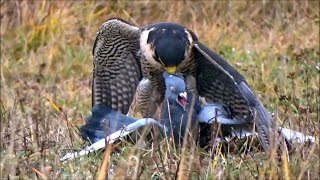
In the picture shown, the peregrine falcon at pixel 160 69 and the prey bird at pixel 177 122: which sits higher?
the peregrine falcon at pixel 160 69

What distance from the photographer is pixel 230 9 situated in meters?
9.45

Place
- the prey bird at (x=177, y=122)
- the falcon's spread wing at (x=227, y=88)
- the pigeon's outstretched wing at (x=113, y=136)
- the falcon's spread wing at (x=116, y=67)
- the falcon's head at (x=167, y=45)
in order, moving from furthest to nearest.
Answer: the falcon's spread wing at (x=116, y=67), the falcon's head at (x=167, y=45), the prey bird at (x=177, y=122), the falcon's spread wing at (x=227, y=88), the pigeon's outstretched wing at (x=113, y=136)

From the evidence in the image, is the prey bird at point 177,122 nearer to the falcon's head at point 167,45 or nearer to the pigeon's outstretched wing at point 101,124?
the pigeon's outstretched wing at point 101,124

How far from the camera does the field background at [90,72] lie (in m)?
3.95

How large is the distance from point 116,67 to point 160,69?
57 cm

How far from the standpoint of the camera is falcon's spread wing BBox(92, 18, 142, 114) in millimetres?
5555

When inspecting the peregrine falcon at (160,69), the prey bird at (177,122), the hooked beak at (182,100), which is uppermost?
the peregrine falcon at (160,69)

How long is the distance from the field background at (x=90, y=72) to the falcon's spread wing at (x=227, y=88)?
16 centimetres

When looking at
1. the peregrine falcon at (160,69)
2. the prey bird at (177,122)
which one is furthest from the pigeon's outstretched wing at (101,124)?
the peregrine falcon at (160,69)

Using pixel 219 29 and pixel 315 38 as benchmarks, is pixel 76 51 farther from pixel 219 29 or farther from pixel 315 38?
→ pixel 315 38

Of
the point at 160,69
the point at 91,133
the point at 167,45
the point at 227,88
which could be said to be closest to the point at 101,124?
the point at 91,133

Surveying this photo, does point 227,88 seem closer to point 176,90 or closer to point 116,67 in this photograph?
point 176,90

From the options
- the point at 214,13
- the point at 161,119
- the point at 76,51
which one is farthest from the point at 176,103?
the point at 214,13

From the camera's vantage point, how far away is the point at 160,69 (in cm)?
521
